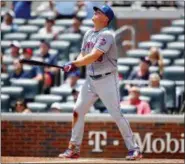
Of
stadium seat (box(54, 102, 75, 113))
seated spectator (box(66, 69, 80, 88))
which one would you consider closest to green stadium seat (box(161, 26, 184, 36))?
seated spectator (box(66, 69, 80, 88))

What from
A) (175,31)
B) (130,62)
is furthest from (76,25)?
(175,31)

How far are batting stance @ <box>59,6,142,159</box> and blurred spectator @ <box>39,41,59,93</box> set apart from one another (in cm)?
511

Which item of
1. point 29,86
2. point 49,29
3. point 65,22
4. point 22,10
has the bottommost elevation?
point 29,86

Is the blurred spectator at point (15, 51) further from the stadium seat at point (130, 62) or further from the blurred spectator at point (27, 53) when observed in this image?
the stadium seat at point (130, 62)

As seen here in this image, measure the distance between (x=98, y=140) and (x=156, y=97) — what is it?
1358 mm

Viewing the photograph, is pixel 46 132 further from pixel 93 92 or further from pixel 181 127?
pixel 93 92

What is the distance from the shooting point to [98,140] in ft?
39.8

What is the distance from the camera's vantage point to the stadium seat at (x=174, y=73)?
14180mm

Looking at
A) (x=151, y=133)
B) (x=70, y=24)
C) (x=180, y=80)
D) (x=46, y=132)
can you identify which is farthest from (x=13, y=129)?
(x=70, y=24)

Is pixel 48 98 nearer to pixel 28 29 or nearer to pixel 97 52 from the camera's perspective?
pixel 28 29

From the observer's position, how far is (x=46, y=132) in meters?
12.2

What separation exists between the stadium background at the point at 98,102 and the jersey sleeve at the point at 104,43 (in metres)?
3.09

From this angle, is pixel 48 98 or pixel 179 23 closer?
pixel 48 98

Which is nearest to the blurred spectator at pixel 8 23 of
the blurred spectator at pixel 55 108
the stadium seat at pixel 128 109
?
the blurred spectator at pixel 55 108
